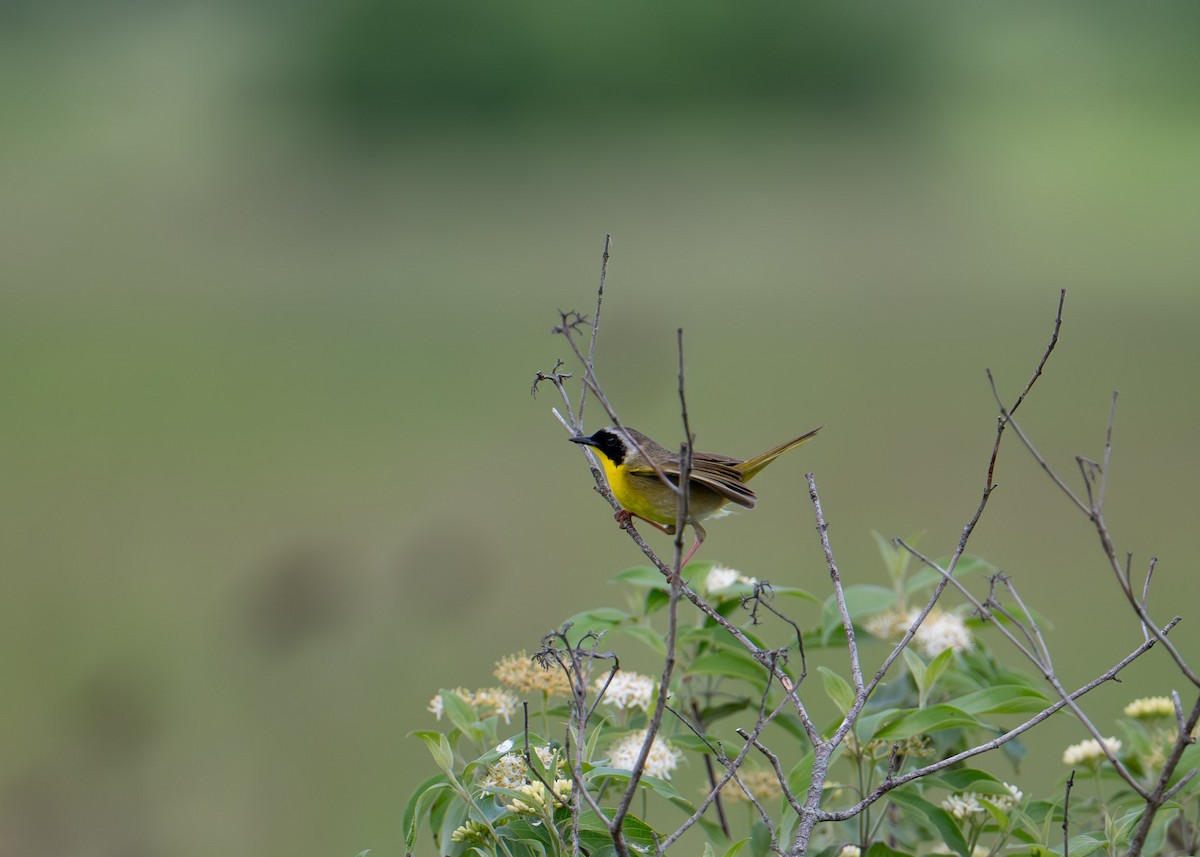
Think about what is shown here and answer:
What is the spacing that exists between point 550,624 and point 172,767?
6.48 ft

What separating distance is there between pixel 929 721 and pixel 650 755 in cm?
37

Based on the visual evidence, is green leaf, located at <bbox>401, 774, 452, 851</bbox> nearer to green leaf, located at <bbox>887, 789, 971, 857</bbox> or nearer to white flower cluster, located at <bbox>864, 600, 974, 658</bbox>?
green leaf, located at <bbox>887, 789, 971, 857</bbox>

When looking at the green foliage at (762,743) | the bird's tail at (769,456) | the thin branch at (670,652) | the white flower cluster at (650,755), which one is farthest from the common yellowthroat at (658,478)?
the thin branch at (670,652)

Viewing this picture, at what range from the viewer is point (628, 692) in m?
1.69

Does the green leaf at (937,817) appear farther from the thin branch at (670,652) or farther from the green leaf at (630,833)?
the thin branch at (670,652)

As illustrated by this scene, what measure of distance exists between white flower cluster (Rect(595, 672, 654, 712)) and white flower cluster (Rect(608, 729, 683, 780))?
0.06 metres

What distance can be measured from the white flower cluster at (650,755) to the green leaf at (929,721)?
1.02ft

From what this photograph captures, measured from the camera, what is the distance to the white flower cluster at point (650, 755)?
60.4 inches

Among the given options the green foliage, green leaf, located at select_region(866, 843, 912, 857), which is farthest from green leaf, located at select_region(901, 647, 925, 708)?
green leaf, located at select_region(866, 843, 912, 857)

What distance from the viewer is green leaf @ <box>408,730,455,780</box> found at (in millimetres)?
1331

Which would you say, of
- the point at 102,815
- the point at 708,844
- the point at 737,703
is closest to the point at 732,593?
the point at 737,703

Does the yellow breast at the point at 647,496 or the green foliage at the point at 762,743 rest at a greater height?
the yellow breast at the point at 647,496

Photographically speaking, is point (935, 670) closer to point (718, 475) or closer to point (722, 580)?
point (722, 580)

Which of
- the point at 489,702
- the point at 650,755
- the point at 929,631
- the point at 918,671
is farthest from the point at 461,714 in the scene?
the point at 929,631
